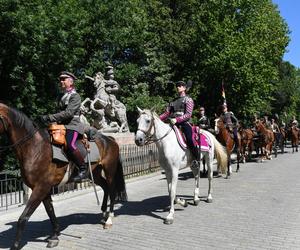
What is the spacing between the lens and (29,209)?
290 inches

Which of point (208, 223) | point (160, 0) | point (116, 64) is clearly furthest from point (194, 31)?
point (208, 223)

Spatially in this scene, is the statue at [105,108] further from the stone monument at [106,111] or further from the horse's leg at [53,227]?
the horse's leg at [53,227]

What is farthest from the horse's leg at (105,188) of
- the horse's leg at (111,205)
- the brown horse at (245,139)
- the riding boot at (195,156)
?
the brown horse at (245,139)

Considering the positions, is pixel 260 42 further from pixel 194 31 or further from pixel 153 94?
pixel 153 94

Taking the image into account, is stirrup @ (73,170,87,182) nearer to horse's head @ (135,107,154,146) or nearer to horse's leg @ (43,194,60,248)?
horse's leg @ (43,194,60,248)

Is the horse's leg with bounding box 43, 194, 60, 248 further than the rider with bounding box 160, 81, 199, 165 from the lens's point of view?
No

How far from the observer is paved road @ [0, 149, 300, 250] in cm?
770

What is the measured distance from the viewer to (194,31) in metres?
36.8

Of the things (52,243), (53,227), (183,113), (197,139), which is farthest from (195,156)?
(52,243)

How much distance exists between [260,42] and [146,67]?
411 inches

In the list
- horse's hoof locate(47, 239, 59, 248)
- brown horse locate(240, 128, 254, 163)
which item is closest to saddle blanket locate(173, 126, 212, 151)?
horse's hoof locate(47, 239, 59, 248)

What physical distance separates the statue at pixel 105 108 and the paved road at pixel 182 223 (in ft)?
20.0

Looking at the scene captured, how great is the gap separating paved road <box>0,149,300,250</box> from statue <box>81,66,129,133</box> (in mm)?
6085

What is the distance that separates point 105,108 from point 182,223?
1142 centimetres
